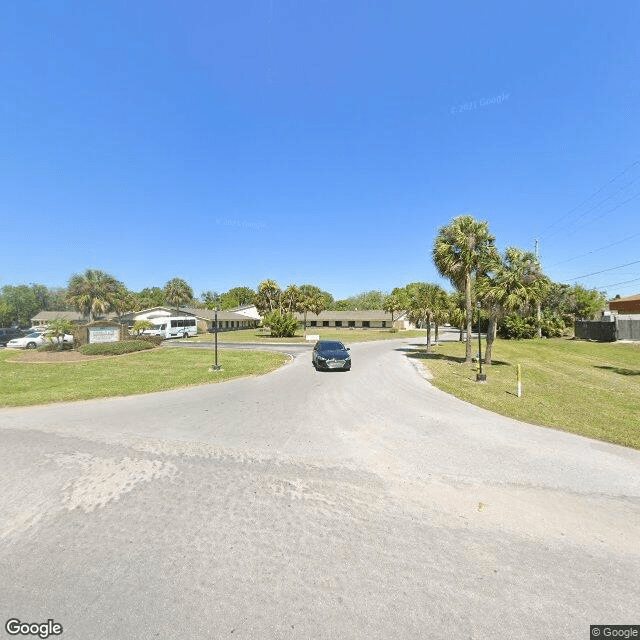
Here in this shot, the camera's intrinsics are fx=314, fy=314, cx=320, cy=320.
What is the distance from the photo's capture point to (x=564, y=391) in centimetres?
1302

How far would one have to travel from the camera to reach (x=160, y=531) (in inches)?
163

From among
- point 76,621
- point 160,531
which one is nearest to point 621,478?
point 160,531

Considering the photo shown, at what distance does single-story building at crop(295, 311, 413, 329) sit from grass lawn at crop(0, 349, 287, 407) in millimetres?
54526

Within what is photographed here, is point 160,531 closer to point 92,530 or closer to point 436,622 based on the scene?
point 92,530

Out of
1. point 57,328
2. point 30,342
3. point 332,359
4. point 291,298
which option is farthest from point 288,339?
point 30,342

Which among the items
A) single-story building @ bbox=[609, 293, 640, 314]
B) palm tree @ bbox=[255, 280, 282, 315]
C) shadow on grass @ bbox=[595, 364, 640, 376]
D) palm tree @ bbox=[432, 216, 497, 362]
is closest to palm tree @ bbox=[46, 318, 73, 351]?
palm tree @ bbox=[432, 216, 497, 362]

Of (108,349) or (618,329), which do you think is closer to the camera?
(108,349)

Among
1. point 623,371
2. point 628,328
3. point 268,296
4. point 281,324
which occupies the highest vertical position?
point 268,296

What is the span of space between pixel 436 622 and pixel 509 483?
133 inches

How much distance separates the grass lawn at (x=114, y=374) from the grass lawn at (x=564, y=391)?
36.4ft

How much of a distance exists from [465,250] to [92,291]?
5988 centimetres

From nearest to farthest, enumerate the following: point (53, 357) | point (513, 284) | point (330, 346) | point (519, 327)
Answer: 1. point (513, 284)
2. point (330, 346)
3. point (53, 357)
4. point (519, 327)

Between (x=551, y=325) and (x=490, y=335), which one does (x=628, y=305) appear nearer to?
(x=551, y=325)

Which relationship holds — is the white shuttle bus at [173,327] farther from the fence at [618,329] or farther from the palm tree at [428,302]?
the fence at [618,329]
